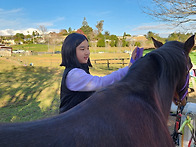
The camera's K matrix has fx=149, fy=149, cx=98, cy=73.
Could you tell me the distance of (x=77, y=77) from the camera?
1546 mm

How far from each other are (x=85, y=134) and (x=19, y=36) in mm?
120394

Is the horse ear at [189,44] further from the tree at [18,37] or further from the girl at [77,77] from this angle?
the tree at [18,37]

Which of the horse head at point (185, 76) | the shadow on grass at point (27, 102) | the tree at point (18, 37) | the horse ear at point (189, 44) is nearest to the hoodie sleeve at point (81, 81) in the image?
the horse head at point (185, 76)

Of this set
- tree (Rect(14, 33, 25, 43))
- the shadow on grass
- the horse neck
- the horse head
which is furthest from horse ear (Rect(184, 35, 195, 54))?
tree (Rect(14, 33, 25, 43))

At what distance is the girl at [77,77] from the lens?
1556 millimetres

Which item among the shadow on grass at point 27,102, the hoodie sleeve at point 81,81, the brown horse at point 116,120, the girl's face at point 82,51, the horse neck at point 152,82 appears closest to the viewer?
the brown horse at point 116,120

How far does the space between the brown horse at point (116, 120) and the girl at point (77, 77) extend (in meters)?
0.40

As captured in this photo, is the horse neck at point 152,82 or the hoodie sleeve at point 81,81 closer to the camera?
the horse neck at point 152,82

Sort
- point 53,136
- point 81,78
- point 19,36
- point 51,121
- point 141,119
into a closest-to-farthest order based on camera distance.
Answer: point 53,136 < point 51,121 < point 141,119 < point 81,78 < point 19,36

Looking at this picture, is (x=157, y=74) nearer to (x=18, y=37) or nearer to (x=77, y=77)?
(x=77, y=77)

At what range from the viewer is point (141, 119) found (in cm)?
104

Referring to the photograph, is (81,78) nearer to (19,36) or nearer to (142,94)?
(142,94)

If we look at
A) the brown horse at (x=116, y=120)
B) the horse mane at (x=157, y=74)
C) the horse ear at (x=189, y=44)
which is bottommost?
the brown horse at (x=116, y=120)

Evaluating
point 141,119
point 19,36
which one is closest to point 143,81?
point 141,119
